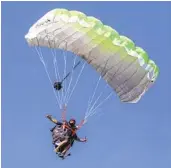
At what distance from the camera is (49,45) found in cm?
3028

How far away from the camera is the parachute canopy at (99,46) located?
29219 mm

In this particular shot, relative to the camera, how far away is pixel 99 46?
29312 mm

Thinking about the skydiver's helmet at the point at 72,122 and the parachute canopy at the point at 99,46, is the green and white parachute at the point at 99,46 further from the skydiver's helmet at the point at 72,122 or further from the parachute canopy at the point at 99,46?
the skydiver's helmet at the point at 72,122

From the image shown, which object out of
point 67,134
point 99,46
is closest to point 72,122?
point 67,134

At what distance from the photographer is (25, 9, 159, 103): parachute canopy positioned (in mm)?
29219

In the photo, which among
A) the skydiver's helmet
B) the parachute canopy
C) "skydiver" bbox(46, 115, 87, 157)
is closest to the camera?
"skydiver" bbox(46, 115, 87, 157)

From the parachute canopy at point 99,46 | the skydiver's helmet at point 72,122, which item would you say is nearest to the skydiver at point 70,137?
the skydiver's helmet at point 72,122

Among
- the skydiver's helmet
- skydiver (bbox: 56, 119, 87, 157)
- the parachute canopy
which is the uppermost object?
the parachute canopy

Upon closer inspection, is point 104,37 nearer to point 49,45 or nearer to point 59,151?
point 49,45

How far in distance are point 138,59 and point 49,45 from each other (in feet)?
10.8

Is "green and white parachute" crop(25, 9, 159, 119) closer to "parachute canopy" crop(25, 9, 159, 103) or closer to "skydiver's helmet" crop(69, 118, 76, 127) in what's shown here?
"parachute canopy" crop(25, 9, 159, 103)

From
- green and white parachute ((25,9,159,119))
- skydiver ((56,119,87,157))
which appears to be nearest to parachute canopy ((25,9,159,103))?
green and white parachute ((25,9,159,119))

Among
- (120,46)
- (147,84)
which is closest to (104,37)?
(120,46)

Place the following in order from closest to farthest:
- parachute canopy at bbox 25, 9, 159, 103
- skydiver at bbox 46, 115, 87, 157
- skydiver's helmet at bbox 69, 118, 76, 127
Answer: skydiver at bbox 46, 115, 87, 157 < skydiver's helmet at bbox 69, 118, 76, 127 < parachute canopy at bbox 25, 9, 159, 103
